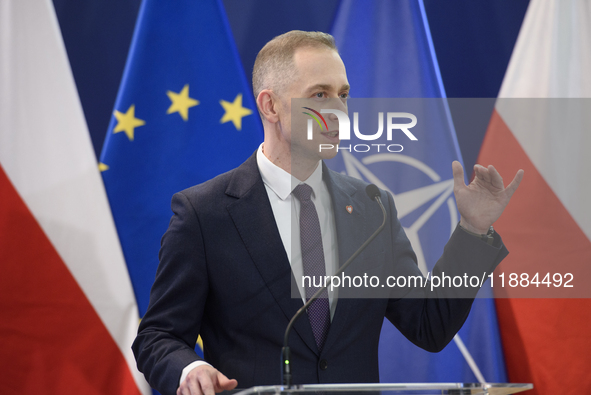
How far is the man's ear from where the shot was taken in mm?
1891

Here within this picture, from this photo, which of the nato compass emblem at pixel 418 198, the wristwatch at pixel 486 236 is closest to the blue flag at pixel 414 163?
the nato compass emblem at pixel 418 198

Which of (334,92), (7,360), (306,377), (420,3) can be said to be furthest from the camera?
(420,3)

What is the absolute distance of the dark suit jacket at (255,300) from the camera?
1.55 metres

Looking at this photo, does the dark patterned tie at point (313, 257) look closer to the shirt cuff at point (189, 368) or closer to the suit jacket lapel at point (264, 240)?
the suit jacket lapel at point (264, 240)

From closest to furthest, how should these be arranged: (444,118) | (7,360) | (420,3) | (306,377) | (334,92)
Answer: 1. (306,377)
2. (334,92)
3. (7,360)
4. (444,118)
5. (420,3)

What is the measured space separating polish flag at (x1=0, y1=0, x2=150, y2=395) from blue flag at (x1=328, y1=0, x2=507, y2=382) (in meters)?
1.18

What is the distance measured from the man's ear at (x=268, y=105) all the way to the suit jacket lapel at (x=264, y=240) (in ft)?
0.76

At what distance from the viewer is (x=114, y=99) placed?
104 inches

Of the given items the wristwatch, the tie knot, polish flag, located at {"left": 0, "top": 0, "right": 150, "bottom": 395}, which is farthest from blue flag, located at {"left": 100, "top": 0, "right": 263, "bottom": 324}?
the wristwatch

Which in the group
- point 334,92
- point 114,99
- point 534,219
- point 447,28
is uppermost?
point 447,28

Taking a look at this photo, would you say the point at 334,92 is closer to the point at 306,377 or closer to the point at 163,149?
the point at 306,377

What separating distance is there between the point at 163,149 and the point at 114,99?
1.24ft

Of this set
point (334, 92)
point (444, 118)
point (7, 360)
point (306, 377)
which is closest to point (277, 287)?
point (306, 377)

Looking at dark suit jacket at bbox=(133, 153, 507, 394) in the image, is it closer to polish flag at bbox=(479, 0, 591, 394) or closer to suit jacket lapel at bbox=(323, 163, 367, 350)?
suit jacket lapel at bbox=(323, 163, 367, 350)
